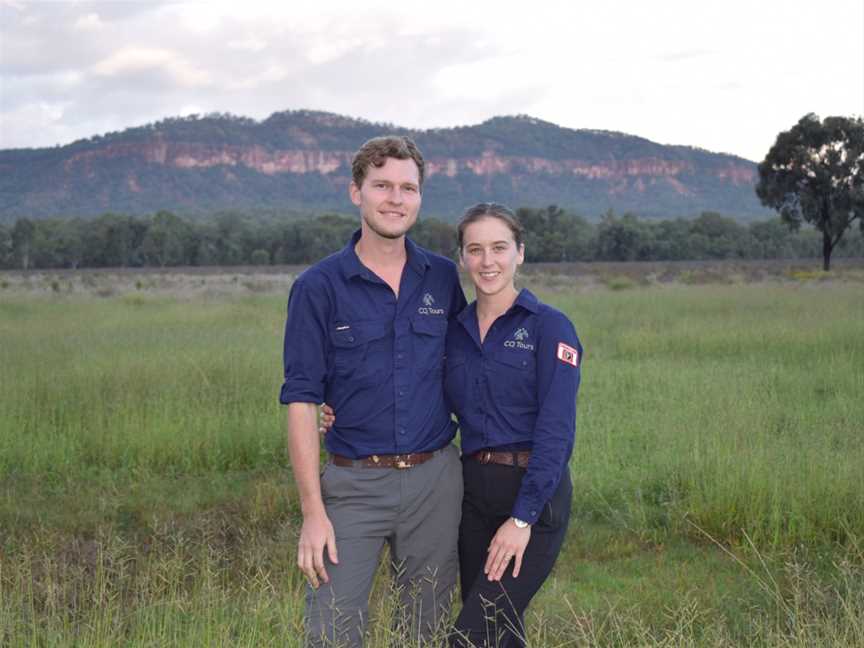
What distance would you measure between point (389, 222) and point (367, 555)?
133 cm

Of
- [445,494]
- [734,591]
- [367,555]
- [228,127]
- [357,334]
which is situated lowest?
[734,591]

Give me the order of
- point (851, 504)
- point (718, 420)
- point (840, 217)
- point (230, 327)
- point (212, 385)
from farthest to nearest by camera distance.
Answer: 1. point (840, 217)
2. point (230, 327)
3. point (212, 385)
4. point (718, 420)
5. point (851, 504)

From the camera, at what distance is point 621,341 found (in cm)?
1578

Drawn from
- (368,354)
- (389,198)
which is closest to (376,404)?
(368,354)

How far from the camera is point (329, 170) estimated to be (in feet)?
561

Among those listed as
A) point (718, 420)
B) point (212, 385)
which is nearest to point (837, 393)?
point (718, 420)

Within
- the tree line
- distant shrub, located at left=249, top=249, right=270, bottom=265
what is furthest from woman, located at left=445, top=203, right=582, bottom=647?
distant shrub, located at left=249, top=249, right=270, bottom=265

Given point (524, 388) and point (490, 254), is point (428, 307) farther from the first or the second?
point (524, 388)

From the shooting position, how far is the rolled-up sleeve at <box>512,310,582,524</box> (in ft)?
11.2

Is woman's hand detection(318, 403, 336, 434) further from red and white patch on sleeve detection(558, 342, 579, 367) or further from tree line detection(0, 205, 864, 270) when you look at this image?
tree line detection(0, 205, 864, 270)

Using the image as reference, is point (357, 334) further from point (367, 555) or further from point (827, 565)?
point (827, 565)

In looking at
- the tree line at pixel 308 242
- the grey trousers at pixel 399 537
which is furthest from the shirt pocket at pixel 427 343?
the tree line at pixel 308 242

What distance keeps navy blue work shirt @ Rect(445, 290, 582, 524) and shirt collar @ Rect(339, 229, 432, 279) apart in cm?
28

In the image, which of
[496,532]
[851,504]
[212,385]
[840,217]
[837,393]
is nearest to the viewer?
[496,532]
